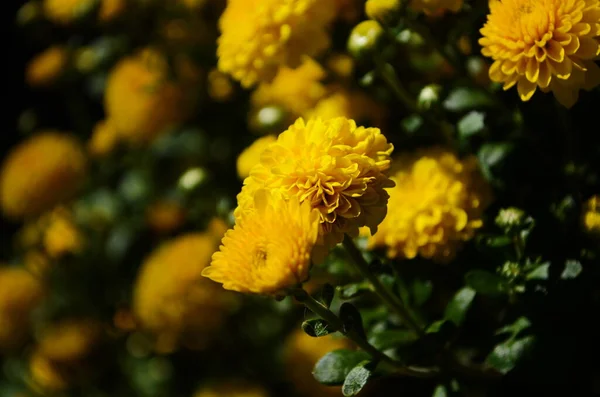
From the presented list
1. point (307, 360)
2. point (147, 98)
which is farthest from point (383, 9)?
point (147, 98)

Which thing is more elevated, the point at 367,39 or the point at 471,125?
the point at 367,39

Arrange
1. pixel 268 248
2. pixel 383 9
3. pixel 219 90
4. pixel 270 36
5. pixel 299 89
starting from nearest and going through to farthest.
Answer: pixel 268 248
pixel 383 9
pixel 270 36
pixel 299 89
pixel 219 90

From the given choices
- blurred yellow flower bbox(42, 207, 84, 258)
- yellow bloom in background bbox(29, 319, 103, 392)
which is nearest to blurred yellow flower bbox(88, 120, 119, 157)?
blurred yellow flower bbox(42, 207, 84, 258)

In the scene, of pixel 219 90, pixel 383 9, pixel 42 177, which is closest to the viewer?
pixel 383 9

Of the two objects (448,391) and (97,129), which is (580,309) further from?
(97,129)

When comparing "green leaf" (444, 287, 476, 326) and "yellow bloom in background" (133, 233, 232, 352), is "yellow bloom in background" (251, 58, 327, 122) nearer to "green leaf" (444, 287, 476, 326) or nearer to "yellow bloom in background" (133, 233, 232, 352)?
"yellow bloom in background" (133, 233, 232, 352)

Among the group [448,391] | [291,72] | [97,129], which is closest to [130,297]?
[97,129]

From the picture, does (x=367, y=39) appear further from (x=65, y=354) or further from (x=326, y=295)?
(x=65, y=354)
